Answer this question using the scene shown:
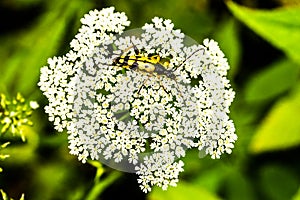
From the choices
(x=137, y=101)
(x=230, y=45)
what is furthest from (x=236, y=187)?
(x=137, y=101)

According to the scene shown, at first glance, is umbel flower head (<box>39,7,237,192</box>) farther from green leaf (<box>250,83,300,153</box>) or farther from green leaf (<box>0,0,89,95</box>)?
green leaf (<box>250,83,300,153</box>)

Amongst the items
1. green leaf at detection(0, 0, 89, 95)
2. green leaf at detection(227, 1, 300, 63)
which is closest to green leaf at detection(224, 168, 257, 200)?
green leaf at detection(227, 1, 300, 63)

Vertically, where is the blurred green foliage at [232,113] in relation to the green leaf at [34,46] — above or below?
below

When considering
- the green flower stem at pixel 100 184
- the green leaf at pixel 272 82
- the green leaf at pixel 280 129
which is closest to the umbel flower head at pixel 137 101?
the green flower stem at pixel 100 184

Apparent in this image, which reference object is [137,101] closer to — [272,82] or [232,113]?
[232,113]

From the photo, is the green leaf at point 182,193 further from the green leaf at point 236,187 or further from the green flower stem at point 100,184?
the green flower stem at point 100,184

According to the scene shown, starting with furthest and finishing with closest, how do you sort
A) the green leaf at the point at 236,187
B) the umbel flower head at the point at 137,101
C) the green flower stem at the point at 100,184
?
1. the green leaf at the point at 236,187
2. the green flower stem at the point at 100,184
3. the umbel flower head at the point at 137,101
